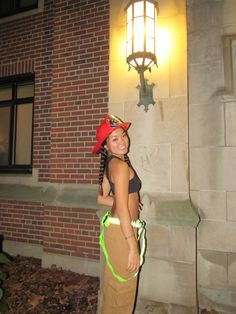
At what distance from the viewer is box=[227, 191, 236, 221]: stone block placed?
334 cm

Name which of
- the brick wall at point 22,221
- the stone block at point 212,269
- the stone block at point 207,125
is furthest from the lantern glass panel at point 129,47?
the brick wall at point 22,221

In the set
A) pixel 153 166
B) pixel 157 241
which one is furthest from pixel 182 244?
pixel 153 166

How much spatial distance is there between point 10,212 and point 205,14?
194 inches

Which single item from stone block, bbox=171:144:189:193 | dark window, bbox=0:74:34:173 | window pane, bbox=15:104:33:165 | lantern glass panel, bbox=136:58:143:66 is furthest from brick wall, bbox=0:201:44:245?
lantern glass panel, bbox=136:58:143:66

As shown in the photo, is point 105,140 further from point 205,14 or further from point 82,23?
point 82,23

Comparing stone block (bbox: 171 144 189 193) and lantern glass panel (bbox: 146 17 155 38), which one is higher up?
lantern glass panel (bbox: 146 17 155 38)

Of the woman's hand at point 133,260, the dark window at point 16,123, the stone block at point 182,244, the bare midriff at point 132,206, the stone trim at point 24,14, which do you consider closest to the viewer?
the woman's hand at point 133,260

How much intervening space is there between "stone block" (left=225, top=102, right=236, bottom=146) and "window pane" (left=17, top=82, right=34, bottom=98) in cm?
409

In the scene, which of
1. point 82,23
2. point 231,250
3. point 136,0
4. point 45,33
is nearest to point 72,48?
point 82,23

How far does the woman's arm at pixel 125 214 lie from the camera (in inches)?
94.7

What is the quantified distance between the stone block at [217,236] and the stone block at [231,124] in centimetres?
101

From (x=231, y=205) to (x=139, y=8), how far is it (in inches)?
103

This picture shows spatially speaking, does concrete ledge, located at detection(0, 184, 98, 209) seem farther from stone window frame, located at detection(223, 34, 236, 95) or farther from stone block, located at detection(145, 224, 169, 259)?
stone window frame, located at detection(223, 34, 236, 95)

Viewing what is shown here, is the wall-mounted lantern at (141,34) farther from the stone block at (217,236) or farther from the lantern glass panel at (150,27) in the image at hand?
the stone block at (217,236)
